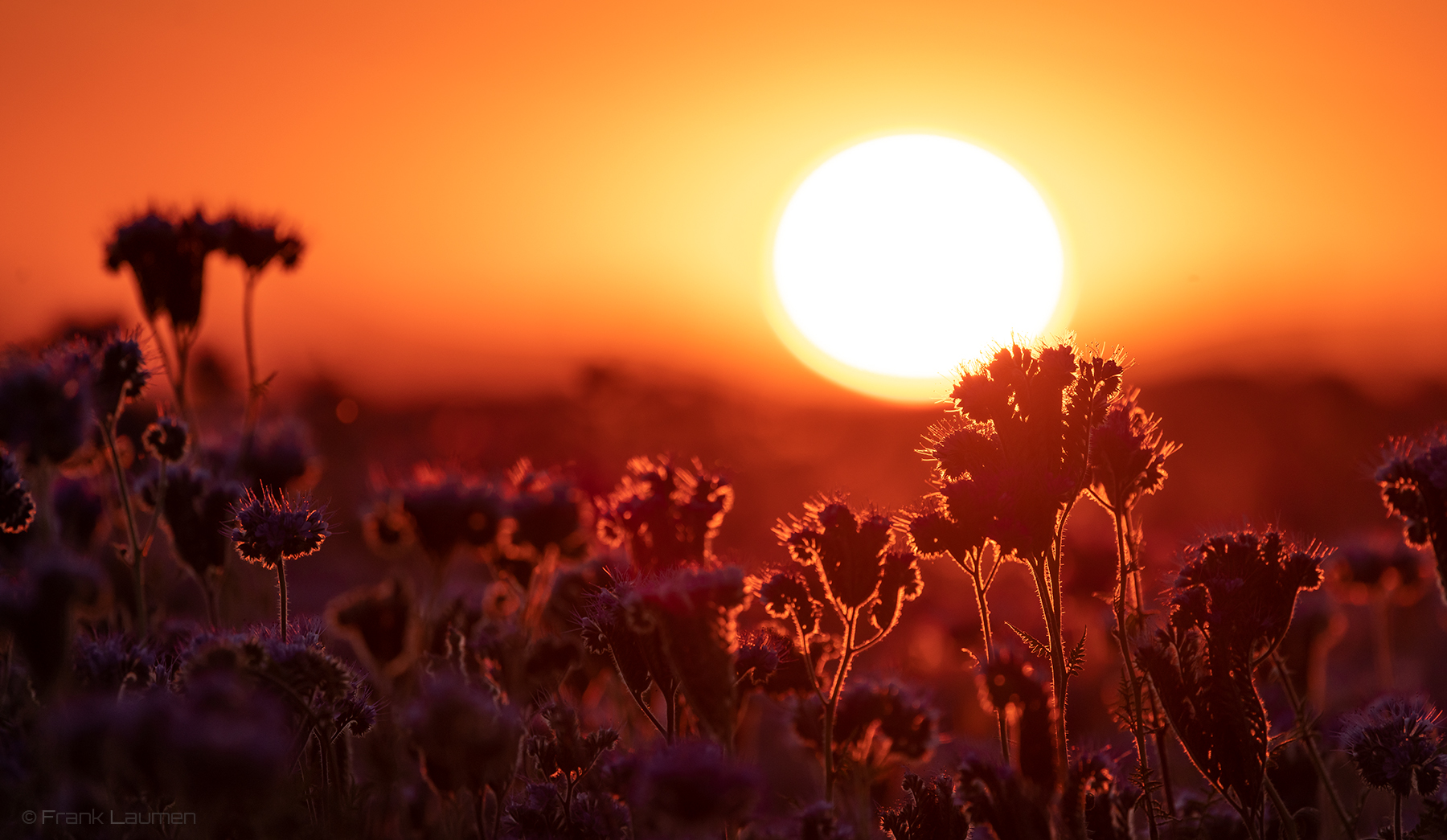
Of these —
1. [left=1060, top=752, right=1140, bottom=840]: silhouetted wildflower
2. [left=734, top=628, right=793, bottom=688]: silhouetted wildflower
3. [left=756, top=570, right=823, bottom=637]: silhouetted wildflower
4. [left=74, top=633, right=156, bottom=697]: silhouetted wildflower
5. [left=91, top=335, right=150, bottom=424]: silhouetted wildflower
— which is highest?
[left=91, top=335, right=150, bottom=424]: silhouetted wildflower

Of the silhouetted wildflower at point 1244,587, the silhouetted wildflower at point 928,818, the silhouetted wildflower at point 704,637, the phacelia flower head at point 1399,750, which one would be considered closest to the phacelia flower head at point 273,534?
the silhouetted wildflower at point 704,637

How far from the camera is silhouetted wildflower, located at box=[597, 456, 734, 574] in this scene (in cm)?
450

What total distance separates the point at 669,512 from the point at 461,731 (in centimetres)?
177

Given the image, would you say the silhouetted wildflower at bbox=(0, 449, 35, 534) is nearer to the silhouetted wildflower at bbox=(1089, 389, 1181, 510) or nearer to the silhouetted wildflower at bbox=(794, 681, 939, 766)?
the silhouetted wildflower at bbox=(794, 681, 939, 766)

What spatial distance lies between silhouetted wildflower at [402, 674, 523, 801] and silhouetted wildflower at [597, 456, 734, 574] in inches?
47.6

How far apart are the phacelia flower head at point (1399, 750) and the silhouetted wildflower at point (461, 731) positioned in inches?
140

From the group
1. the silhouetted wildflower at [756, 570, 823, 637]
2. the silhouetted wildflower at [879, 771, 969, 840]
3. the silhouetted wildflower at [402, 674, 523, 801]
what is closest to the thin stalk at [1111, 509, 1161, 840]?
the silhouetted wildflower at [879, 771, 969, 840]

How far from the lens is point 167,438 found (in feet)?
19.0

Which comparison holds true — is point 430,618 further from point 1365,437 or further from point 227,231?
point 1365,437

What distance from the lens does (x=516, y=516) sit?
6105mm

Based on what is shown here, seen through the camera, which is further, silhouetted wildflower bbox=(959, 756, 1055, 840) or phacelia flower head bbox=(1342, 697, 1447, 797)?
phacelia flower head bbox=(1342, 697, 1447, 797)

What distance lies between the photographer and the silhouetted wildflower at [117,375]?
5047 millimetres

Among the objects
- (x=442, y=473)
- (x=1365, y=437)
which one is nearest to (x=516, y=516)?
(x=442, y=473)

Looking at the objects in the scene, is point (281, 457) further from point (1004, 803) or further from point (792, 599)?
point (1004, 803)
